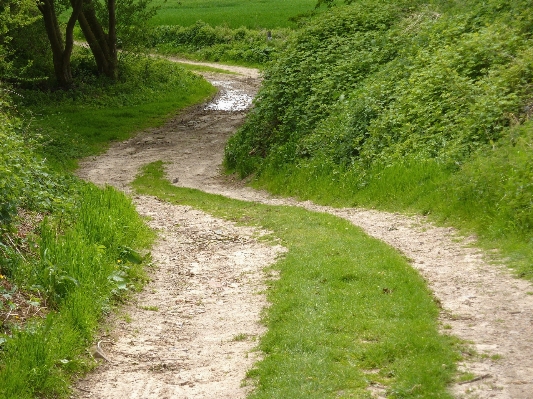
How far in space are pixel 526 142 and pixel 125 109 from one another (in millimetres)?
19484

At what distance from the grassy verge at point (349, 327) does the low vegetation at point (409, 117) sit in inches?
65.3

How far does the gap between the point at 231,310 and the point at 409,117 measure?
7536 mm

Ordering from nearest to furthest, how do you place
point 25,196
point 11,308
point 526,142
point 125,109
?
point 11,308, point 25,196, point 526,142, point 125,109

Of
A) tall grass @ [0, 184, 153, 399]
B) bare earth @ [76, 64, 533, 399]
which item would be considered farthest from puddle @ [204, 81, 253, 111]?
tall grass @ [0, 184, 153, 399]

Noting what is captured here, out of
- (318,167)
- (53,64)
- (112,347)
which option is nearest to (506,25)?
(318,167)

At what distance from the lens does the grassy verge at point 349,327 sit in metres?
6.67

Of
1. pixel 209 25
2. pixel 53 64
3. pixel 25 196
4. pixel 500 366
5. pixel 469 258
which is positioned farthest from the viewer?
pixel 209 25

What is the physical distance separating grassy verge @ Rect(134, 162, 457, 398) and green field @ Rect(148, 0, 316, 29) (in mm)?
32724

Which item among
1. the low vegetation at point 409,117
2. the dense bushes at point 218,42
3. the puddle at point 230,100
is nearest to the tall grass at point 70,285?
the low vegetation at point 409,117

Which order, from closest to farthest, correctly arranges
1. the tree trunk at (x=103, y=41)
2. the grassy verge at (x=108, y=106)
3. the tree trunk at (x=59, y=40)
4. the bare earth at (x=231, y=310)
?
the bare earth at (x=231, y=310), the grassy verge at (x=108, y=106), the tree trunk at (x=59, y=40), the tree trunk at (x=103, y=41)

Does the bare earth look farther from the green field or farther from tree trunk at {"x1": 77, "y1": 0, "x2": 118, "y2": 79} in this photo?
the green field

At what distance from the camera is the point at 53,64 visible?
102ft

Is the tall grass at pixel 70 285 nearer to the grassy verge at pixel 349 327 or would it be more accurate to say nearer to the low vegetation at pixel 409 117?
the grassy verge at pixel 349 327

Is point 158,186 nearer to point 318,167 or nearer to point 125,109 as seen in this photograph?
point 318,167
